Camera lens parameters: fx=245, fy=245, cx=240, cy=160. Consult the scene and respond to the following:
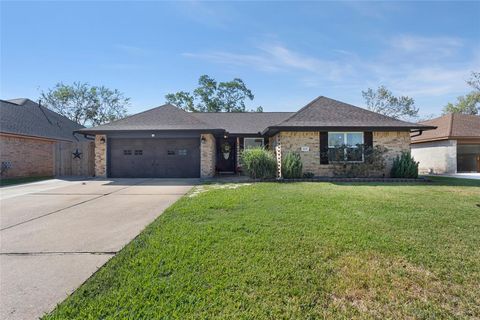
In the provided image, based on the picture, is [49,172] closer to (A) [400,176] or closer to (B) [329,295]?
(B) [329,295]

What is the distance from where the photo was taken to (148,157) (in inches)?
517

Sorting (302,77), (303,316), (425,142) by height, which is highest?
(302,77)

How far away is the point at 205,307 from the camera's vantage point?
224 centimetres

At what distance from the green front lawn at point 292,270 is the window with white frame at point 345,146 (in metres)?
6.64

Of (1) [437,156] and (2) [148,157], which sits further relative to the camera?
(1) [437,156]

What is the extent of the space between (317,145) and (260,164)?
10.0 ft

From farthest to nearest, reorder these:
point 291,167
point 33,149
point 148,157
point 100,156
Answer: point 33,149, point 148,157, point 100,156, point 291,167

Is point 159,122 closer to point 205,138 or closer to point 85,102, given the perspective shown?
point 205,138

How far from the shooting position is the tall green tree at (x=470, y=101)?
27391 mm

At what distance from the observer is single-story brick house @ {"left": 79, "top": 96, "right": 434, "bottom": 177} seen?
1181 cm

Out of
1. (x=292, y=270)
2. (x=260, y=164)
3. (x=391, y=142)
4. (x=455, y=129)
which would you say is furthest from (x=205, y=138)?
(x=455, y=129)

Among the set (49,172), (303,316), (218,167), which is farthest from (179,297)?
(49,172)

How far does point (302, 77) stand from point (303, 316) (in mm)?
17358

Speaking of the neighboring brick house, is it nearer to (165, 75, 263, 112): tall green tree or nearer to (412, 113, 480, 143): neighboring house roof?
(165, 75, 263, 112): tall green tree
